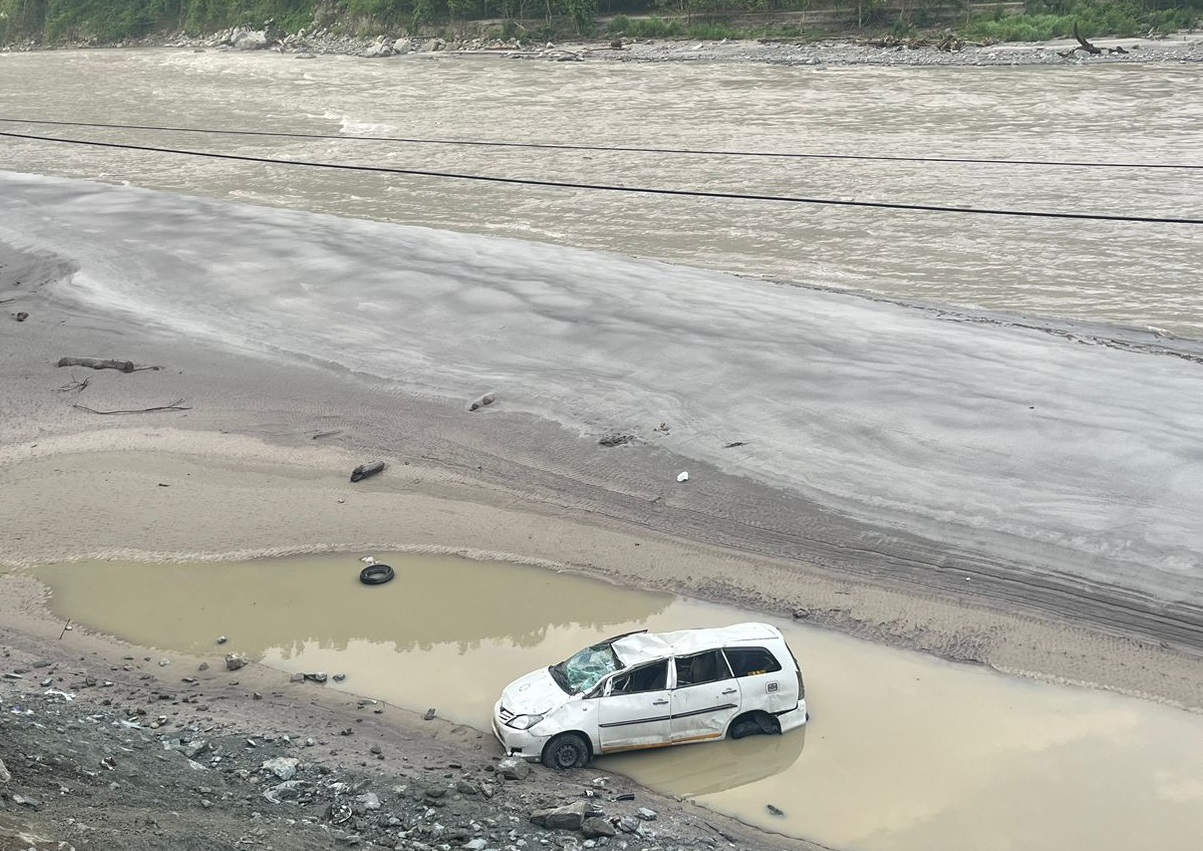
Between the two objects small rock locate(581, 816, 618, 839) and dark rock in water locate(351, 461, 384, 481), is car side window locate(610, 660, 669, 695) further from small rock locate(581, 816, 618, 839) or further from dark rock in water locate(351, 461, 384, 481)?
dark rock in water locate(351, 461, 384, 481)

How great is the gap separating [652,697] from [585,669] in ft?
2.36

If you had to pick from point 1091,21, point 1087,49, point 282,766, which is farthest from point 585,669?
point 1091,21

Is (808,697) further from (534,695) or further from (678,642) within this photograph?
(534,695)

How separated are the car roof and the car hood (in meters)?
0.70

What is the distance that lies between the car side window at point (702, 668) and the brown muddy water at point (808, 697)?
73cm

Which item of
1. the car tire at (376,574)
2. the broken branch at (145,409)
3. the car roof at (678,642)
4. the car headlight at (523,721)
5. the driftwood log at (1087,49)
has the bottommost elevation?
the car tire at (376,574)

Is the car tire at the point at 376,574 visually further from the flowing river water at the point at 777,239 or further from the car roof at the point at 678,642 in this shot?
the car roof at the point at 678,642

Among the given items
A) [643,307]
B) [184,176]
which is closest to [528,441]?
[643,307]

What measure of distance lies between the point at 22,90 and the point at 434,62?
25410mm

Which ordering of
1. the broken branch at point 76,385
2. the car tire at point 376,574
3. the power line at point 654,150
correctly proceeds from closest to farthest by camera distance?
the car tire at point 376,574
the broken branch at point 76,385
the power line at point 654,150

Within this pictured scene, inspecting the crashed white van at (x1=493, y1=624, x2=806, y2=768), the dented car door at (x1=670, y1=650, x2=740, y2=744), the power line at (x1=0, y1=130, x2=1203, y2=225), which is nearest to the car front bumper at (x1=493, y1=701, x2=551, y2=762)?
the crashed white van at (x1=493, y1=624, x2=806, y2=768)

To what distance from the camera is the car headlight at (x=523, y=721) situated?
37.0 ft

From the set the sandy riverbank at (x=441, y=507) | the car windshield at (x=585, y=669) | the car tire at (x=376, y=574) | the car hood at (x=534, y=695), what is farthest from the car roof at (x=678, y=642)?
the car tire at (x=376, y=574)

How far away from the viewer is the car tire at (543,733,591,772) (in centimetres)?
1123
